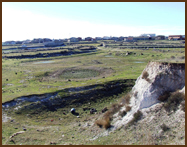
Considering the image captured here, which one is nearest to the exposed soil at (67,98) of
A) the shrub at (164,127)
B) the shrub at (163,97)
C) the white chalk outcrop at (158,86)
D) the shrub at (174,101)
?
the white chalk outcrop at (158,86)

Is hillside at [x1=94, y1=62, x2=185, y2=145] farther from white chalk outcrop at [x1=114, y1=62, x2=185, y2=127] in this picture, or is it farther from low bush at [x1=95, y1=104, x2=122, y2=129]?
low bush at [x1=95, y1=104, x2=122, y2=129]

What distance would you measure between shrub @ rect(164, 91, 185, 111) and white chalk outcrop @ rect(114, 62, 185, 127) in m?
1.26

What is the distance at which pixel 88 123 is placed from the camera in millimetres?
23516

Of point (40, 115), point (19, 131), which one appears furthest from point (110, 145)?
point (40, 115)

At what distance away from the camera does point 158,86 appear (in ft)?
70.2

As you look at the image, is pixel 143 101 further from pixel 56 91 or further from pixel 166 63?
pixel 56 91

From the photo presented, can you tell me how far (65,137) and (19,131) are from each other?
256 inches

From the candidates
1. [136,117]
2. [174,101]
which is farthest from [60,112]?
[174,101]

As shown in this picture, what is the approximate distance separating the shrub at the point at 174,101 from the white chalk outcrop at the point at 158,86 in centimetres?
126

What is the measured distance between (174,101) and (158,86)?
10.3 feet

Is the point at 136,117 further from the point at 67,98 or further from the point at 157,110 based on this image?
the point at 67,98

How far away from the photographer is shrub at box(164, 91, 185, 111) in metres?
18.5

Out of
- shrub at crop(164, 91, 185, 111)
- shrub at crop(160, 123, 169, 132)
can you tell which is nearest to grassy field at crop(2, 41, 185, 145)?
shrub at crop(160, 123, 169, 132)

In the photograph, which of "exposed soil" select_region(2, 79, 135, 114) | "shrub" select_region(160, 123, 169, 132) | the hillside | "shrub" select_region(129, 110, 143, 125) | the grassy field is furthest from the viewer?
"exposed soil" select_region(2, 79, 135, 114)
